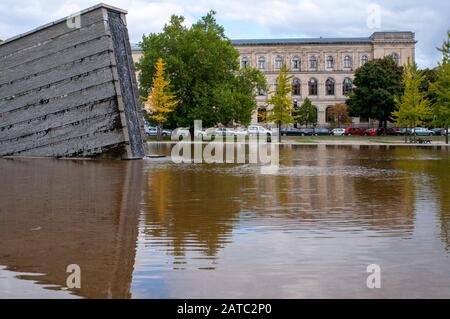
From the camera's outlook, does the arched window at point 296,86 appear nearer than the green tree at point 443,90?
No

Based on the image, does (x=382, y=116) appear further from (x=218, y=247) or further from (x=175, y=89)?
(x=218, y=247)

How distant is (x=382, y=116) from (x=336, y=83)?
1158 inches

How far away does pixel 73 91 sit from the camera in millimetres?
27062

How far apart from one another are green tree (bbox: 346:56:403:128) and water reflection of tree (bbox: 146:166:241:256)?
61.1 meters

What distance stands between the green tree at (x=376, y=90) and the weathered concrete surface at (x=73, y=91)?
52581mm

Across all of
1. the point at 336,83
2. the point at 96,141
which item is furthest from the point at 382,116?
the point at 96,141

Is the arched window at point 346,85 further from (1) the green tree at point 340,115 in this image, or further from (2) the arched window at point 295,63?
(1) the green tree at point 340,115

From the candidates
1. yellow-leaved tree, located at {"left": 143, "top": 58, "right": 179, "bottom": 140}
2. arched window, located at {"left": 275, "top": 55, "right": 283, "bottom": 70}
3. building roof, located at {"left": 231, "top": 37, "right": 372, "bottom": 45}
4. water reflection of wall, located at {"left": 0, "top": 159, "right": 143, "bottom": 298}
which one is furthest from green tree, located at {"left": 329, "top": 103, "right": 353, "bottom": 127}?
water reflection of wall, located at {"left": 0, "top": 159, "right": 143, "bottom": 298}

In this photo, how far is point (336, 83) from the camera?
105562 millimetres

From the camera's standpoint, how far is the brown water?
6.08 meters

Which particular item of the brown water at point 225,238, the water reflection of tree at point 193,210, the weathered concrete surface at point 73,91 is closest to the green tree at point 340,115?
the weathered concrete surface at point 73,91

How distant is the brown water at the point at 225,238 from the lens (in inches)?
239

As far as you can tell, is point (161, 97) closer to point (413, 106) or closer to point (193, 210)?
point (413, 106)

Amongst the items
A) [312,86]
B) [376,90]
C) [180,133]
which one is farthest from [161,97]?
[312,86]
